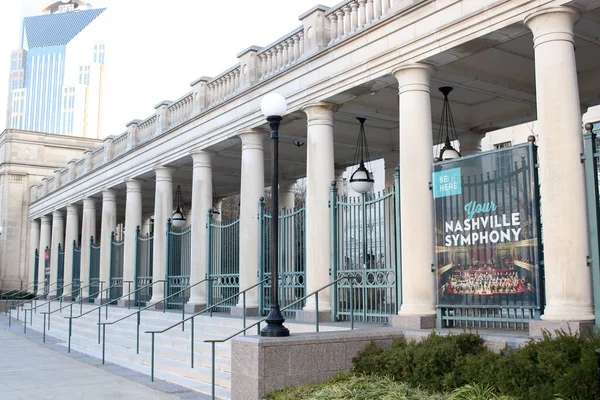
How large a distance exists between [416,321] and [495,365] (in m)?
3.17

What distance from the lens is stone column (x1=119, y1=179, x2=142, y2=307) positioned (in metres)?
24.2

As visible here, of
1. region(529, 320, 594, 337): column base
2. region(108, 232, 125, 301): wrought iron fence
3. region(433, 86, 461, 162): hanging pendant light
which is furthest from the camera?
region(108, 232, 125, 301): wrought iron fence

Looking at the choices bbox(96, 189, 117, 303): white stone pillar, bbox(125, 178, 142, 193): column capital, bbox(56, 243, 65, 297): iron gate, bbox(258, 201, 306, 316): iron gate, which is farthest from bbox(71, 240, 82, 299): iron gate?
bbox(258, 201, 306, 316): iron gate

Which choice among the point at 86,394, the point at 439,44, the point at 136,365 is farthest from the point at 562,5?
the point at 136,365

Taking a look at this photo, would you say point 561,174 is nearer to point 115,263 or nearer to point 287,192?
point 287,192

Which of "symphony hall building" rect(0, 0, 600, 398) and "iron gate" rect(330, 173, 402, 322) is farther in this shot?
"iron gate" rect(330, 173, 402, 322)

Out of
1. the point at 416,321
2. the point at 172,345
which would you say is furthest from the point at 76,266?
the point at 416,321

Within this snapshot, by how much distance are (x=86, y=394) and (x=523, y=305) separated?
23.2ft

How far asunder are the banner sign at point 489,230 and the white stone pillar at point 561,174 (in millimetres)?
346

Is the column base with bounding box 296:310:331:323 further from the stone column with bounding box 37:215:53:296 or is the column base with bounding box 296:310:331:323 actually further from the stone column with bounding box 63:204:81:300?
the stone column with bounding box 37:215:53:296

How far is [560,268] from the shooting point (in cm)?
915

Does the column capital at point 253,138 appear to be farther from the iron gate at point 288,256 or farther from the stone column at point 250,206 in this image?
the iron gate at point 288,256

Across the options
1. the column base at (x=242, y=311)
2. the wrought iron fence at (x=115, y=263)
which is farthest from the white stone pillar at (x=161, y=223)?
the column base at (x=242, y=311)

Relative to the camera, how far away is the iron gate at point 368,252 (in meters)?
12.8
